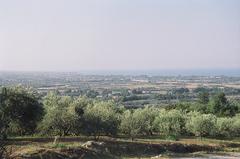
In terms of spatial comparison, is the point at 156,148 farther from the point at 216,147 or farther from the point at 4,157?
the point at 4,157

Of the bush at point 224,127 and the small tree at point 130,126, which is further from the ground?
the small tree at point 130,126

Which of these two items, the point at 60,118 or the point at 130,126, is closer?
the point at 60,118

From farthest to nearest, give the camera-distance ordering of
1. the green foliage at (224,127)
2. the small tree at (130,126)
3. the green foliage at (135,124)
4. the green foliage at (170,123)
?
the green foliage at (224,127)
the green foliage at (170,123)
the green foliage at (135,124)
the small tree at (130,126)

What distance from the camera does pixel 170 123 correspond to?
87.4 meters

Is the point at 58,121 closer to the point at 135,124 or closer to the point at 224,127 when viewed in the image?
the point at 135,124

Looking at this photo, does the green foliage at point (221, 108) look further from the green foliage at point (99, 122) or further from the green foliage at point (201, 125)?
the green foliage at point (99, 122)

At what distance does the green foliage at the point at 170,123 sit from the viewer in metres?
85.9

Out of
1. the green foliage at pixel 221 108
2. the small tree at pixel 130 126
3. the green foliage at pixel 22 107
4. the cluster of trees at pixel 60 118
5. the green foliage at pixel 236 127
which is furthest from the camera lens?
the green foliage at pixel 221 108

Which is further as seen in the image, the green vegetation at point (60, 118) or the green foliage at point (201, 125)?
the green foliage at point (201, 125)

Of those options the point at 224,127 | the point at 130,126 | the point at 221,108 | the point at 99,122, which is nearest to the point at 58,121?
the point at 99,122

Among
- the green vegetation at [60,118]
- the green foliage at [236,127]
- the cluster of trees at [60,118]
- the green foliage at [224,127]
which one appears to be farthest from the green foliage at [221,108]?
the cluster of trees at [60,118]

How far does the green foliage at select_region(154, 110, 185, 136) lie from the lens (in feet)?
282

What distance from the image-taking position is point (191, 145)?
6475 cm

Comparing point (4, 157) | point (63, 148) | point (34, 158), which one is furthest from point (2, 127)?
point (63, 148)
